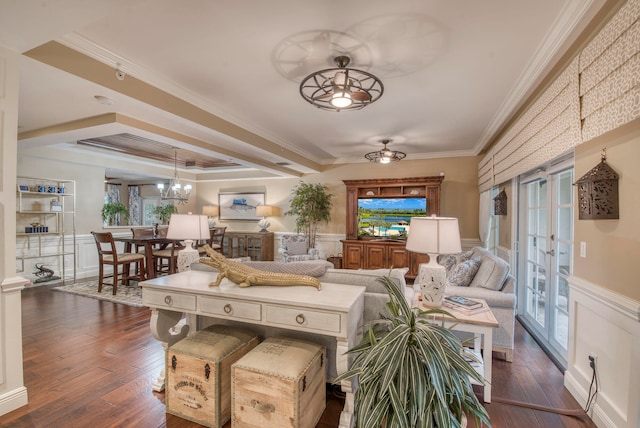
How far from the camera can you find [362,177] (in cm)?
677

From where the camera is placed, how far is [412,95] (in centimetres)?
323

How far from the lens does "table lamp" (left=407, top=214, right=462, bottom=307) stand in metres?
2.29

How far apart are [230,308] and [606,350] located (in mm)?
2340

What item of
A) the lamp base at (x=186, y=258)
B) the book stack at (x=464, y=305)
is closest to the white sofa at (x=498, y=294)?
the book stack at (x=464, y=305)

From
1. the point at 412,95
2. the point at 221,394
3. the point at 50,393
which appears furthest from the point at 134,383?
the point at 412,95

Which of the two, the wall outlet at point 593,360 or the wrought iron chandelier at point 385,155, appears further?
the wrought iron chandelier at point 385,155

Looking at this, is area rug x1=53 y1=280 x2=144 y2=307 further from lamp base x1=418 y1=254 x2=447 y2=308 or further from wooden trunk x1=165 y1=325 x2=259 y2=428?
lamp base x1=418 y1=254 x2=447 y2=308

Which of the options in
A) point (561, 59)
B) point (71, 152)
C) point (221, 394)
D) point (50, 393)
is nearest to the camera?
point (221, 394)

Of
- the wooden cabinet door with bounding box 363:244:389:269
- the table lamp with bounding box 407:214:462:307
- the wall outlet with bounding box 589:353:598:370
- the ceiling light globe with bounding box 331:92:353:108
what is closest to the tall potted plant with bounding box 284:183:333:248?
the wooden cabinet door with bounding box 363:244:389:269

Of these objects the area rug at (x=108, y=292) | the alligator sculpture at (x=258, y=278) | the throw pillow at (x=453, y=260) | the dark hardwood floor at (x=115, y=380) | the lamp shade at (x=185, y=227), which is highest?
the lamp shade at (x=185, y=227)

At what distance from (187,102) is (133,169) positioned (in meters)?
4.53

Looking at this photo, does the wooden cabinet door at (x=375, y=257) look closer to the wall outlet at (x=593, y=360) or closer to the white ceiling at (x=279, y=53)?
the white ceiling at (x=279, y=53)

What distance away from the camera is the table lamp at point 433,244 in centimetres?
229

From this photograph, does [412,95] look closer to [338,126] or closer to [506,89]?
[506,89]
